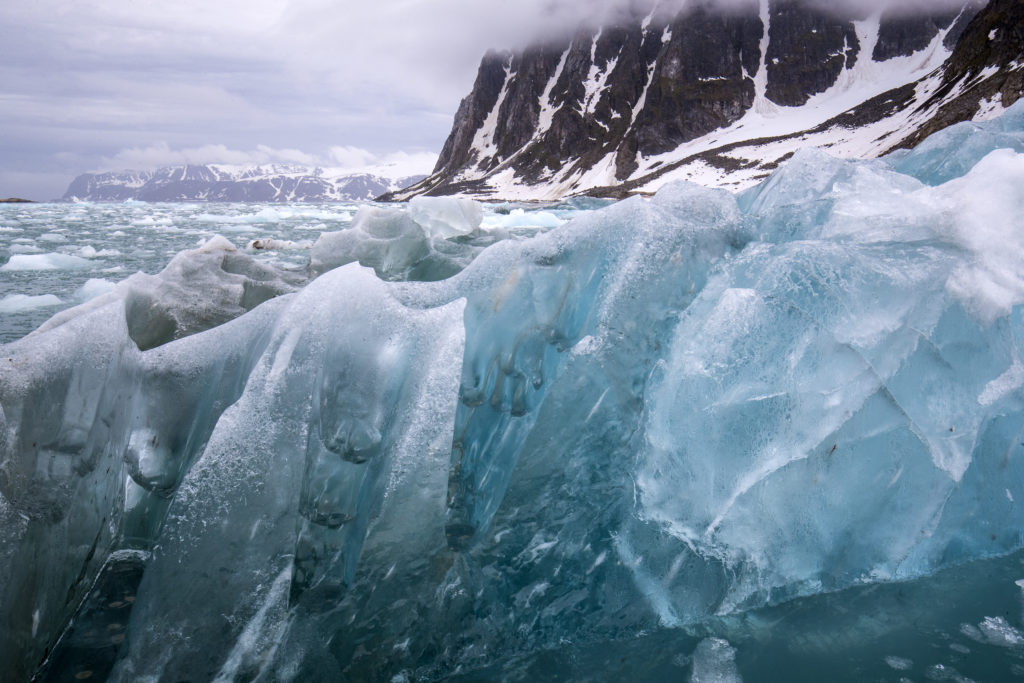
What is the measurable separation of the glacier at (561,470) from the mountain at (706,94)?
210 feet

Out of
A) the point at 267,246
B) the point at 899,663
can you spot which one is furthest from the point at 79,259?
the point at 899,663

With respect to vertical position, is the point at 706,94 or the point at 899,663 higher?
the point at 706,94

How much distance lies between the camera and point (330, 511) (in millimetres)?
2420

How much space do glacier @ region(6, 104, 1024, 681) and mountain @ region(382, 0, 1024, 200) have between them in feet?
210

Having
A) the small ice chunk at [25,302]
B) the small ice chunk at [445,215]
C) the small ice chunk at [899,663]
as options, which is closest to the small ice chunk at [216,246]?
the small ice chunk at [25,302]

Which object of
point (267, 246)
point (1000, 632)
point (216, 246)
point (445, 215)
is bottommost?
point (1000, 632)

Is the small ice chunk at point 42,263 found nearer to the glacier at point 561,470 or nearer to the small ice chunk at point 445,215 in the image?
the small ice chunk at point 445,215

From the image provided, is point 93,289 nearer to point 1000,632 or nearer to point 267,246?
point 267,246

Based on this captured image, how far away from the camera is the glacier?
2.25 metres

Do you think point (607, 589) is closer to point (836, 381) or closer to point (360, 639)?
point (360, 639)

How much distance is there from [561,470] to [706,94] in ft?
341

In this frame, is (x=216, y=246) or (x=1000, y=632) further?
(x=216, y=246)

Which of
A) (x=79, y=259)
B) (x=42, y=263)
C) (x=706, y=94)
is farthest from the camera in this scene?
(x=706, y=94)

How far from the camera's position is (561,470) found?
2775 mm
